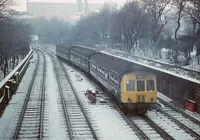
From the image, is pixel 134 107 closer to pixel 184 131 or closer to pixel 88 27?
pixel 184 131

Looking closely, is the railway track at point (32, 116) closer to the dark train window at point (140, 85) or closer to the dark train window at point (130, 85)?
the dark train window at point (130, 85)

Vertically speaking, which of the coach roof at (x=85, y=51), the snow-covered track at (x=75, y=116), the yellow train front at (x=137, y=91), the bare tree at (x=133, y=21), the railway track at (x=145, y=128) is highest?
the bare tree at (x=133, y=21)

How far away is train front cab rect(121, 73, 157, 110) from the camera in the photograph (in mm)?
23750

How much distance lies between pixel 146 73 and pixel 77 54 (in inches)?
1191

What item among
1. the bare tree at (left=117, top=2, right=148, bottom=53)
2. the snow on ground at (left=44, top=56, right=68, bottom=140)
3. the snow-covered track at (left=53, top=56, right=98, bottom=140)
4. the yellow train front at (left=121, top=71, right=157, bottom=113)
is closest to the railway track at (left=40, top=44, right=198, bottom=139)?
the yellow train front at (left=121, top=71, right=157, bottom=113)

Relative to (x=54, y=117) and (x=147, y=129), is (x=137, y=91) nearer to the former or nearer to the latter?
(x=147, y=129)

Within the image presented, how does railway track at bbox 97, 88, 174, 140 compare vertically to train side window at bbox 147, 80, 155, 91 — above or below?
below

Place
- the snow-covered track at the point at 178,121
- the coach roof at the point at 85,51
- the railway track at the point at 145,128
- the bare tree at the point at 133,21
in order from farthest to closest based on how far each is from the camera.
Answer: the bare tree at the point at 133,21 < the coach roof at the point at 85,51 < the snow-covered track at the point at 178,121 < the railway track at the point at 145,128

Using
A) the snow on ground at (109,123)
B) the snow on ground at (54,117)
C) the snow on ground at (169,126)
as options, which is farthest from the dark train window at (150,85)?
the snow on ground at (54,117)

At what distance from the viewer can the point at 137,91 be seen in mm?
23797

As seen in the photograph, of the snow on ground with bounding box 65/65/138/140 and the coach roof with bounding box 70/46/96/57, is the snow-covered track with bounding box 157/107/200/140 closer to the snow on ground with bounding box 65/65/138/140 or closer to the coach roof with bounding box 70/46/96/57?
the snow on ground with bounding box 65/65/138/140

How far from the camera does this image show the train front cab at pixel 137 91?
77.9 feet

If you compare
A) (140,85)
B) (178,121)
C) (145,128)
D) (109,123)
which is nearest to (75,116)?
(109,123)

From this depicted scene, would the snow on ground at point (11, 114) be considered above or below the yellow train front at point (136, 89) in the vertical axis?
below
